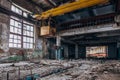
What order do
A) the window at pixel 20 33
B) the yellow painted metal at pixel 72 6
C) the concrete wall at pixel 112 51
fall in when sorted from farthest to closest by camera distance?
the concrete wall at pixel 112 51, the window at pixel 20 33, the yellow painted metal at pixel 72 6

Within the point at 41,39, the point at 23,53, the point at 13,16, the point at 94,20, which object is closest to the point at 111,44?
the point at 94,20

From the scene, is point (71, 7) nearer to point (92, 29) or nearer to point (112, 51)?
point (92, 29)

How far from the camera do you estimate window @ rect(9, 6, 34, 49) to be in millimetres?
A: 9617

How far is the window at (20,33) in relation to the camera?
962 cm

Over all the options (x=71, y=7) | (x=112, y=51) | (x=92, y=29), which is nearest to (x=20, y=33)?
(x=71, y=7)

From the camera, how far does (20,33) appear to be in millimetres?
10375

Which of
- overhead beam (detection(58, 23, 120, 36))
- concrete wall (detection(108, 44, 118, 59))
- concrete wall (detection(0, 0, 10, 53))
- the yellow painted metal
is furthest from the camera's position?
concrete wall (detection(108, 44, 118, 59))

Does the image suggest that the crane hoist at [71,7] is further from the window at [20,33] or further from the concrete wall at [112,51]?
the concrete wall at [112,51]

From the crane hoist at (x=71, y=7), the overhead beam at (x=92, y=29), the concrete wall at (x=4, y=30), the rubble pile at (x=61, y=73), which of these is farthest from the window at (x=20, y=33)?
the rubble pile at (x=61, y=73)

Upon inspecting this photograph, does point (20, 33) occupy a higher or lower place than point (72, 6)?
lower

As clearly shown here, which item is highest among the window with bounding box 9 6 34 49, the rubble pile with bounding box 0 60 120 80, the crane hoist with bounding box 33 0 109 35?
the crane hoist with bounding box 33 0 109 35

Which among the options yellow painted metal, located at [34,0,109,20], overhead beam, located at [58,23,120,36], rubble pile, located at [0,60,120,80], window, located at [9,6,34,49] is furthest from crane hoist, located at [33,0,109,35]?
rubble pile, located at [0,60,120,80]

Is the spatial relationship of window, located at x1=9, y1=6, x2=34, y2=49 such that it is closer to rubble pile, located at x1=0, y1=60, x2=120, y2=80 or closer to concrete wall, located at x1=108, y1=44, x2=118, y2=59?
rubble pile, located at x1=0, y1=60, x2=120, y2=80

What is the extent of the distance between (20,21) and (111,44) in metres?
12.0
